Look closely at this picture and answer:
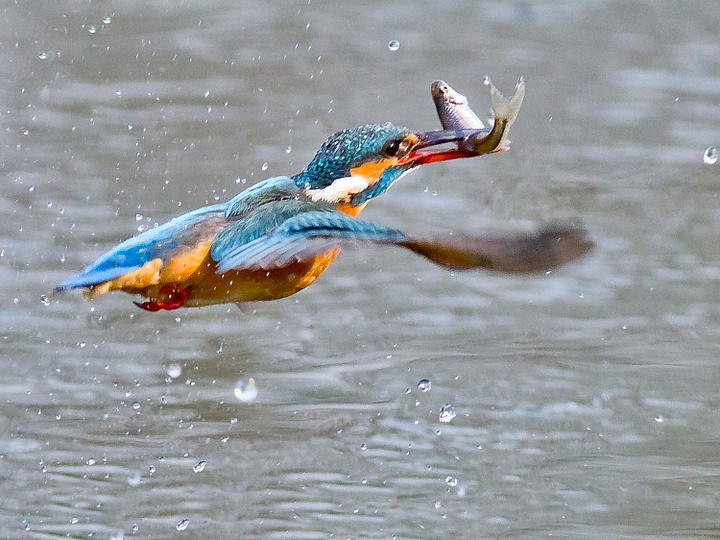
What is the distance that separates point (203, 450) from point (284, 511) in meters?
0.24

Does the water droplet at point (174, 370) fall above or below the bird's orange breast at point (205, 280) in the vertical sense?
below

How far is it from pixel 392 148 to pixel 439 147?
0.09 m

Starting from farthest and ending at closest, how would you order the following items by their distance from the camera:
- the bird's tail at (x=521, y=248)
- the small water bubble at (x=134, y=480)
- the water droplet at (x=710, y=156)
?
the water droplet at (x=710, y=156) → the small water bubble at (x=134, y=480) → the bird's tail at (x=521, y=248)

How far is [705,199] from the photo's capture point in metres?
3.26

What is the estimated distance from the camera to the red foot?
206 cm

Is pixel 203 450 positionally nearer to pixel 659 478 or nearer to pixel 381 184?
pixel 381 184

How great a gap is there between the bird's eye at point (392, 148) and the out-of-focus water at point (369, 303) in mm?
545

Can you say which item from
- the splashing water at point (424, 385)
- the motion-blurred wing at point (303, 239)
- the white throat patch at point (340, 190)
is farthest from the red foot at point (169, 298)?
the splashing water at point (424, 385)

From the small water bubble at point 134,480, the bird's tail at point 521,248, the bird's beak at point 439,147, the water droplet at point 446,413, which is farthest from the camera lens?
the water droplet at point 446,413

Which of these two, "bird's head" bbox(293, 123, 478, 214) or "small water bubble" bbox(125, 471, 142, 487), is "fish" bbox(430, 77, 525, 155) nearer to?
"bird's head" bbox(293, 123, 478, 214)

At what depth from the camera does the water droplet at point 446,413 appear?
96.4 inches

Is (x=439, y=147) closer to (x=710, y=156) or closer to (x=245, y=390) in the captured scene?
(x=245, y=390)

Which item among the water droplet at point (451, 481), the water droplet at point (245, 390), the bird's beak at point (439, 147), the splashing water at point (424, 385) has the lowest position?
the splashing water at point (424, 385)

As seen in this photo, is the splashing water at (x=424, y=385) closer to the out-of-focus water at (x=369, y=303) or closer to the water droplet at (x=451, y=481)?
the out-of-focus water at (x=369, y=303)
